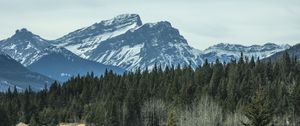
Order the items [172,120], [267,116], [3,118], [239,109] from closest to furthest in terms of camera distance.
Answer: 1. [267,116]
2. [172,120]
3. [3,118]
4. [239,109]

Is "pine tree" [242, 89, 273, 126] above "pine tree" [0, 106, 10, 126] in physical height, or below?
below

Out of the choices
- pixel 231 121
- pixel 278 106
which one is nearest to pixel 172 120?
pixel 231 121

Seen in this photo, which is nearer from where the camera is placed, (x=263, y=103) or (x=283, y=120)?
(x=263, y=103)

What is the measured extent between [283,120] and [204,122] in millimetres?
23492

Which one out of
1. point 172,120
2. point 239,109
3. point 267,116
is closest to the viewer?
point 267,116

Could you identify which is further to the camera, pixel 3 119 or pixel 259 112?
pixel 3 119

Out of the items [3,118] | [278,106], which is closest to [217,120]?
[278,106]

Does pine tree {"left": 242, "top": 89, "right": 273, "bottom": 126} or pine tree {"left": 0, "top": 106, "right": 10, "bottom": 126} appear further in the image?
pine tree {"left": 0, "top": 106, "right": 10, "bottom": 126}

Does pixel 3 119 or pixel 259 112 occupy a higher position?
pixel 3 119

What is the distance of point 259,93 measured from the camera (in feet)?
253

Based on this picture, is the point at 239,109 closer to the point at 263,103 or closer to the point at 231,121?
the point at 231,121

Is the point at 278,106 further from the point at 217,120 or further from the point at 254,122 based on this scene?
the point at 254,122

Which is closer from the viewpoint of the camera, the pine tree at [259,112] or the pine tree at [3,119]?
the pine tree at [259,112]

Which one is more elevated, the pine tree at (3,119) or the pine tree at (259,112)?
the pine tree at (3,119)
